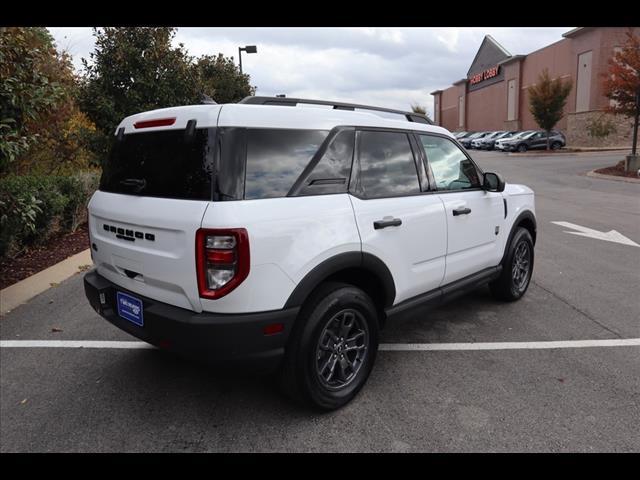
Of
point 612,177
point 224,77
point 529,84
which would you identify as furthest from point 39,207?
point 529,84

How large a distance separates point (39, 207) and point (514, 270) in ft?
19.4

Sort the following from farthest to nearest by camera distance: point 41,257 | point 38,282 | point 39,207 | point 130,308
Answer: point 41,257 → point 39,207 → point 38,282 → point 130,308

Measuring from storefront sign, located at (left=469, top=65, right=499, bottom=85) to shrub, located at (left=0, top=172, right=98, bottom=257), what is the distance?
48.9m

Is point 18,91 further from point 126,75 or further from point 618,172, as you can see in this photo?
point 618,172

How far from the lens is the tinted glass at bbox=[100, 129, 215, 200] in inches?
100

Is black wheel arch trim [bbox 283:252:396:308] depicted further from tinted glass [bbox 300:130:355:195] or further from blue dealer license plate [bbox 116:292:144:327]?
blue dealer license plate [bbox 116:292:144:327]

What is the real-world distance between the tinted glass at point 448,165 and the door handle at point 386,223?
78 cm

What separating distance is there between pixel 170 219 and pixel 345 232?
3.30 feet

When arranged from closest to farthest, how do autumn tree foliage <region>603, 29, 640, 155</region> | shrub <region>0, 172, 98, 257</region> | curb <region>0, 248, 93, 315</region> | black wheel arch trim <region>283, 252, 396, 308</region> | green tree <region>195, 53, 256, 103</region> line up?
black wheel arch trim <region>283, 252, 396, 308</region>
curb <region>0, 248, 93, 315</region>
shrub <region>0, 172, 98, 257</region>
autumn tree foliage <region>603, 29, 640, 155</region>
green tree <region>195, 53, 256, 103</region>

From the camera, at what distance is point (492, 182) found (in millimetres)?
4227

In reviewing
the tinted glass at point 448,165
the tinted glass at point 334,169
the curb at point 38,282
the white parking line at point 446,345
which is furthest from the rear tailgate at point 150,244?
the curb at point 38,282

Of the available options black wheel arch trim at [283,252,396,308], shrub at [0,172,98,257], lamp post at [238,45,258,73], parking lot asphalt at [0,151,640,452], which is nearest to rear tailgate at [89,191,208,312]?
black wheel arch trim at [283,252,396,308]

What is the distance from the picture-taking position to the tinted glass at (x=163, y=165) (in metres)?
2.54
